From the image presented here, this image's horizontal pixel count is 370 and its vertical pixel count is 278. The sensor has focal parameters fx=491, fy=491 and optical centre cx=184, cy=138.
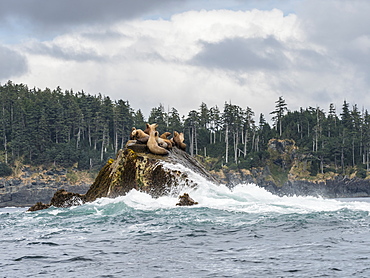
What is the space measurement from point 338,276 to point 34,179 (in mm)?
98047

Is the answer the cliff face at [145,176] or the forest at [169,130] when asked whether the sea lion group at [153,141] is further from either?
the forest at [169,130]

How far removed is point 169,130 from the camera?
122625mm

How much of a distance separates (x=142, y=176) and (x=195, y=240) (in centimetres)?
1078

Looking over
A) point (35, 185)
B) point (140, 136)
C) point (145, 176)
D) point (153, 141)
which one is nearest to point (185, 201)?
point (145, 176)

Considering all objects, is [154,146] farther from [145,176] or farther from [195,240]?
[195,240]

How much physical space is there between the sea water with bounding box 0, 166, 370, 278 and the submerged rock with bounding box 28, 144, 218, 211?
1144mm

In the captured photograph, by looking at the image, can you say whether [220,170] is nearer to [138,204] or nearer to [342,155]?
[342,155]

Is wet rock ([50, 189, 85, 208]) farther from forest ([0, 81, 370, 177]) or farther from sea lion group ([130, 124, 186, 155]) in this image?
forest ([0, 81, 370, 177])

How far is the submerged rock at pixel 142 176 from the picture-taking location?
23.3m

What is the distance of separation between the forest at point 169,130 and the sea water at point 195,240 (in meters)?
85.8

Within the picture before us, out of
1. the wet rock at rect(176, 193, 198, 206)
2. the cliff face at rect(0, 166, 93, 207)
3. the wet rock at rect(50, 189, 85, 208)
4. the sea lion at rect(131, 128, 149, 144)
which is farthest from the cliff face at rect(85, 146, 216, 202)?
the cliff face at rect(0, 166, 93, 207)

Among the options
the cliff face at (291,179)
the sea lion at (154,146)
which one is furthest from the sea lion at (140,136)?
the cliff face at (291,179)

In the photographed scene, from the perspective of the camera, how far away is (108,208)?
21.5m

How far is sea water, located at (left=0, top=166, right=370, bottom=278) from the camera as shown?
9.66m
